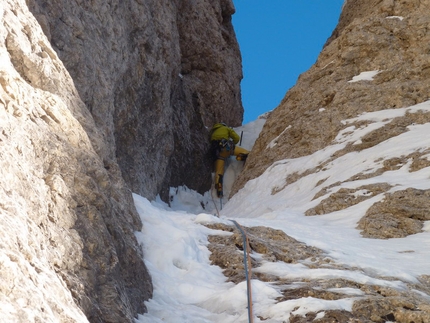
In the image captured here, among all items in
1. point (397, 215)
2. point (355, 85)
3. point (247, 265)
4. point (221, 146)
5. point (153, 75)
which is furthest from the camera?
point (221, 146)

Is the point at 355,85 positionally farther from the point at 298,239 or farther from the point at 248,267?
the point at 248,267

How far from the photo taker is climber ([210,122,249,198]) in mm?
21177

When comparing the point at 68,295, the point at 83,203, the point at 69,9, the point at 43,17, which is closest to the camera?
the point at 68,295

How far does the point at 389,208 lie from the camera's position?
37.2 feet

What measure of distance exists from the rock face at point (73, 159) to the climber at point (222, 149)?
431cm

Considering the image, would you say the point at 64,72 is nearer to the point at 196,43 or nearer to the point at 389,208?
the point at 389,208

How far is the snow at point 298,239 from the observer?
6.58 meters

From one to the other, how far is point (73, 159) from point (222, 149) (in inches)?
604

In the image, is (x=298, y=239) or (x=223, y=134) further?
(x=223, y=134)

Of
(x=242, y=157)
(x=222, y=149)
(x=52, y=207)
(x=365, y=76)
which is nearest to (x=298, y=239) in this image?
(x=52, y=207)

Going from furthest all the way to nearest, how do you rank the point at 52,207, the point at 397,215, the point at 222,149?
the point at 222,149
the point at 397,215
the point at 52,207

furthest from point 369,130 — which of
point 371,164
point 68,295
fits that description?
point 68,295

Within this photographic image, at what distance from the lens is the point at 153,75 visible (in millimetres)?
17656

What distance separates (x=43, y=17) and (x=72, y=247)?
220 inches
